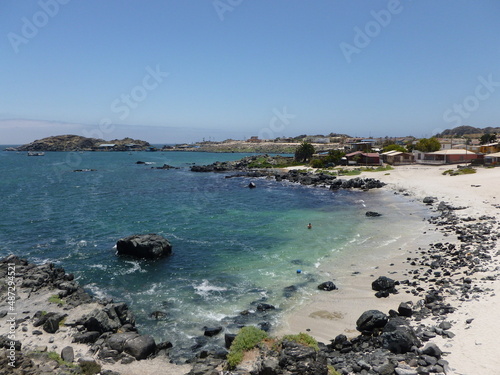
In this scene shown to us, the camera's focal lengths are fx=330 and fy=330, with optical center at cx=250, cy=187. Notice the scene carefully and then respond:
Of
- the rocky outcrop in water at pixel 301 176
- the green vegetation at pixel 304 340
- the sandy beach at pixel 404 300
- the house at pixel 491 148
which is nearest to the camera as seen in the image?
the green vegetation at pixel 304 340

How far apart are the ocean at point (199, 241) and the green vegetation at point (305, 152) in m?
42.9

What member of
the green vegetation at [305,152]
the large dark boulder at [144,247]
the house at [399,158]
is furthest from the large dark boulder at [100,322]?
the green vegetation at [305,152]

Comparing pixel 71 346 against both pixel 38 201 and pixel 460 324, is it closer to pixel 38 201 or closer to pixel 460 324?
pixel 460 324

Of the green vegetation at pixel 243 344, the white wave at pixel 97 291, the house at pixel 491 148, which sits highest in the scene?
the house at pixel 491 148

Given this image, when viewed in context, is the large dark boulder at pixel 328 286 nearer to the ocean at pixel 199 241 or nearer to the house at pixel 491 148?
the ocean at pixel 199 241

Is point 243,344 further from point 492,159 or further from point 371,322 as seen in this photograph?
point 492,159

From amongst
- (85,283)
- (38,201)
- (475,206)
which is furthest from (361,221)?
(38,201)

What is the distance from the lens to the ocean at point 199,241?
20.1 m

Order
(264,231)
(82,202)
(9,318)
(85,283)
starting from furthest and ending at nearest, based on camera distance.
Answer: (82,202), (264,231), (85,283), (9,318)

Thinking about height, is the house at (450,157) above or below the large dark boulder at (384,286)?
above

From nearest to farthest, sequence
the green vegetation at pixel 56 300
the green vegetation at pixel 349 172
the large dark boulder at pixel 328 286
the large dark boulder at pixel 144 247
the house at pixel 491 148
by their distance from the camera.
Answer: the green vegetation at pixel 56 300
the large dark boulder at pixel 328 286
the large dark boulder at pixel 144 247
the green vegetation at pixel 349 172
the house at pixel 491 148

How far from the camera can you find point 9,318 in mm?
17516

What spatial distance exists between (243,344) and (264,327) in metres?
3.99

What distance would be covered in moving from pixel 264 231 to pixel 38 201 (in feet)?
130
